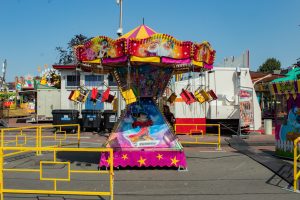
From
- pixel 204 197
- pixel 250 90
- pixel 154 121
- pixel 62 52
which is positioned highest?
pixel 62 52

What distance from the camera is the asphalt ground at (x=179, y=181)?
7328mm

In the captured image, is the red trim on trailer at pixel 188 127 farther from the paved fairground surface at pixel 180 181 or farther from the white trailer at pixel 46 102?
the white trailer at pixel 46 102

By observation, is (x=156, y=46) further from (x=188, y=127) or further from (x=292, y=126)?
(x=188, y=127)

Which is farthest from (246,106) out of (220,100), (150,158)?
(150,158)

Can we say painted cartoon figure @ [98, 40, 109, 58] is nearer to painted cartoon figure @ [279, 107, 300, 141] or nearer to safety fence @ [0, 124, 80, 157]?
safety fence @ [0, 124, 80, 157]

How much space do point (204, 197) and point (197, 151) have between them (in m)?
7.21

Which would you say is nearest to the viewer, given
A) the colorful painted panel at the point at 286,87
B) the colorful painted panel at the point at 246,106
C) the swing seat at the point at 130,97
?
the swing seat at the point at 130,97

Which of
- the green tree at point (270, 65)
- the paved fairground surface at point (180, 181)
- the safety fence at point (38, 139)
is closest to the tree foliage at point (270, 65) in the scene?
the green tree at point (270, 65)

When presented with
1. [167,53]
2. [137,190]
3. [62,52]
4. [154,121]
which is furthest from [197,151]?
[62,52]

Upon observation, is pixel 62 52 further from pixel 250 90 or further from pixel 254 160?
pixel 254 160

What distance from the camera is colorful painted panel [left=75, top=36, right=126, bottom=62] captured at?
952cm

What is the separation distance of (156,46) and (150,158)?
121 inches

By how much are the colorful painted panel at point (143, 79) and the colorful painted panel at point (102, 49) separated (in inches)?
45.6

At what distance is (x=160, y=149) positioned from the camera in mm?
10320
